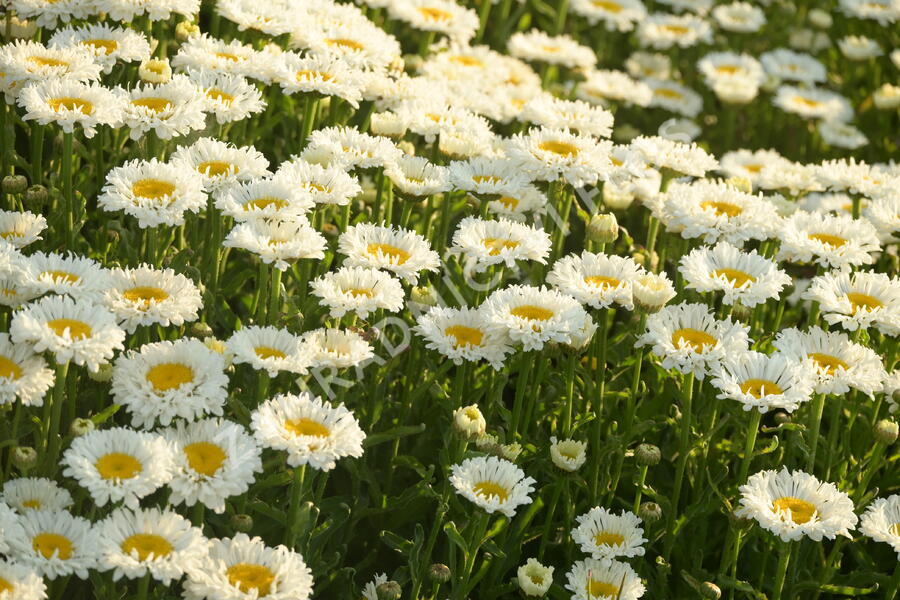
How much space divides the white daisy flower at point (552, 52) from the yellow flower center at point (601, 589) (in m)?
3.47

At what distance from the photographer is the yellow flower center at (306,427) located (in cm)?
298

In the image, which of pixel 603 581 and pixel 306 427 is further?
pixel 603 581

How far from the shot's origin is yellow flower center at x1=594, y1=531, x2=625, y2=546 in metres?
3.42

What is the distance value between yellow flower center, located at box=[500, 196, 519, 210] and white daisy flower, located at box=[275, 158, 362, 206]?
0.76m

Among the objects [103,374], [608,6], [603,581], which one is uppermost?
[608,6]

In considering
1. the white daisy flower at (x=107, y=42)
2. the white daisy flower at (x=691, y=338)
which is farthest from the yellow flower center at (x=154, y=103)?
the white daisy flower at (x=691, y=338)

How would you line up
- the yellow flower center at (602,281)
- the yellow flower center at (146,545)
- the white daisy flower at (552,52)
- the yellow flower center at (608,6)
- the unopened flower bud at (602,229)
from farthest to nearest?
the yellow flower center at (608,6)
the white daisy flower at (552,52)
the unopened flower bud at (602,229)
the yellow flower center at (602,281)
the yellow flower center at (146,545)

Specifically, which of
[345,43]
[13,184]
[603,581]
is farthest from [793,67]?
[13,184]

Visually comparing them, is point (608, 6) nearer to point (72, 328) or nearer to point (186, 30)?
point (186, 30)

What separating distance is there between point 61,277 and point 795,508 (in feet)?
7.12

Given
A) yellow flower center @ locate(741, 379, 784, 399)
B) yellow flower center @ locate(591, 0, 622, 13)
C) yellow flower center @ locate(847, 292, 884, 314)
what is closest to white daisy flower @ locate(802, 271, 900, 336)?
yellow flower center @ locate(847, 292, 884, 314)

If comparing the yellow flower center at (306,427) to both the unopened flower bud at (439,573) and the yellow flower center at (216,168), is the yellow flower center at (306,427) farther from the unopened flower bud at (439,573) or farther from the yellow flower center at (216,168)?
the yellow flower center at (216,168)

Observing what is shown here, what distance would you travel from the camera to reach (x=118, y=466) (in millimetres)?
2771

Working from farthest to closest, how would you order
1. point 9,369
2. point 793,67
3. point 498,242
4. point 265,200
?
1. point 793,67
2. point 498,242
3. point 265,200
4. point 9,369
